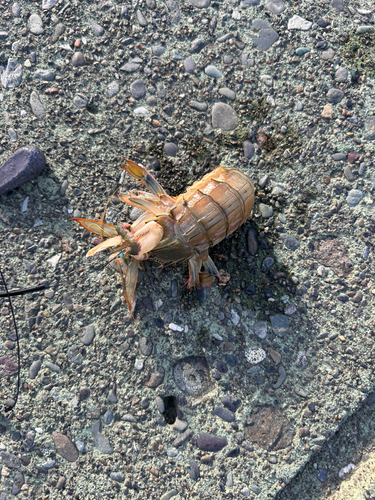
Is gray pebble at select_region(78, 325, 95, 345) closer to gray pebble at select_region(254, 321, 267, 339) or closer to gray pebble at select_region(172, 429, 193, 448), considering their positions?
gray pebble at select_region(172, 429, 193, 448)

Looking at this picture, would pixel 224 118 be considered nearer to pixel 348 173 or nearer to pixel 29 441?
pixel 348 173

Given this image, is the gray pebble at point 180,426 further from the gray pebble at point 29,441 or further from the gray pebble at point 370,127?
the gray pebble at point 370,127

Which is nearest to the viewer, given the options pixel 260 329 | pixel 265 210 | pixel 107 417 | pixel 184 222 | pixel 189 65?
pixel 184 222

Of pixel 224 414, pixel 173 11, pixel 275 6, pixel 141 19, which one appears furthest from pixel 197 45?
pixel 224 414

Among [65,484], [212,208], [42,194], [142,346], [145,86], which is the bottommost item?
[65,484]

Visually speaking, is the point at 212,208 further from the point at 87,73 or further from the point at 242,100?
the point at 87,73

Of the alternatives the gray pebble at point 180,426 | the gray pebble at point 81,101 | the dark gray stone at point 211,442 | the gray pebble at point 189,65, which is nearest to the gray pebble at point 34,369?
the gray pebble at point 180,426

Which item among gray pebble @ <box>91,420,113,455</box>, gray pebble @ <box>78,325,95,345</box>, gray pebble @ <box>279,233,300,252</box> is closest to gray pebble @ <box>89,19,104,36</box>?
gray pebble @ <box>279,233,300,252</box>

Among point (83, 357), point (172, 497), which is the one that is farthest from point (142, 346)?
point (172, 497)
